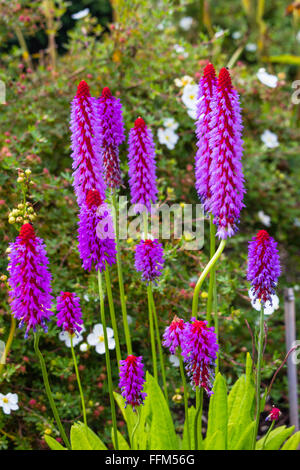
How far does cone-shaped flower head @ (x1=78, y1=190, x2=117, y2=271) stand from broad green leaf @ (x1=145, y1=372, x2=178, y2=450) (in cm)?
56

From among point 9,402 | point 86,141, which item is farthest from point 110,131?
point 9,402

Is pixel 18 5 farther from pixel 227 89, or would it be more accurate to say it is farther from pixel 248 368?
pixel 248 368

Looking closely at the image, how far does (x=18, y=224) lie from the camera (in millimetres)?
2283

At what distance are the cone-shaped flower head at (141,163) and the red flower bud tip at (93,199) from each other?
246 mm

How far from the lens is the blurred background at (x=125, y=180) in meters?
2.79

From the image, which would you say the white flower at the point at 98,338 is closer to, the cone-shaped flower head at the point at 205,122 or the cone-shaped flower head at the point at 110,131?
the cone-shaped flower head at the point at 110,131

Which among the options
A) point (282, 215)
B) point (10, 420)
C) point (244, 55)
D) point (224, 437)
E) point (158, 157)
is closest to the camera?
point (224, 437)

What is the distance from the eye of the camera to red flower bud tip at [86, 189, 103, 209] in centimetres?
175

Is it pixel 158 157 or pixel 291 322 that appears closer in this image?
pixel 291 322

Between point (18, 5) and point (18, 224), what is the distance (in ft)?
7.21

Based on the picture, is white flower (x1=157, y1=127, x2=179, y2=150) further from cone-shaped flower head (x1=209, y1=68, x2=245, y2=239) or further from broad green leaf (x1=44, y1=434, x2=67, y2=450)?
broad green leaf (x1=44, y1=434, x2=67, y2=450)

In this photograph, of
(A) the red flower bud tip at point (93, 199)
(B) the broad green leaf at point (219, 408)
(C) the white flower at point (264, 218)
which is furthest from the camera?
(C) the white flower at point (264, 218)

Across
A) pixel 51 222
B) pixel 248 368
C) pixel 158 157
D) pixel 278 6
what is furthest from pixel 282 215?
pixel 278 6

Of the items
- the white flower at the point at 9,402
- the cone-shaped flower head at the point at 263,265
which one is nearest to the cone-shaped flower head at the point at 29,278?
the cone-shaped flower head at the point at 263,265
